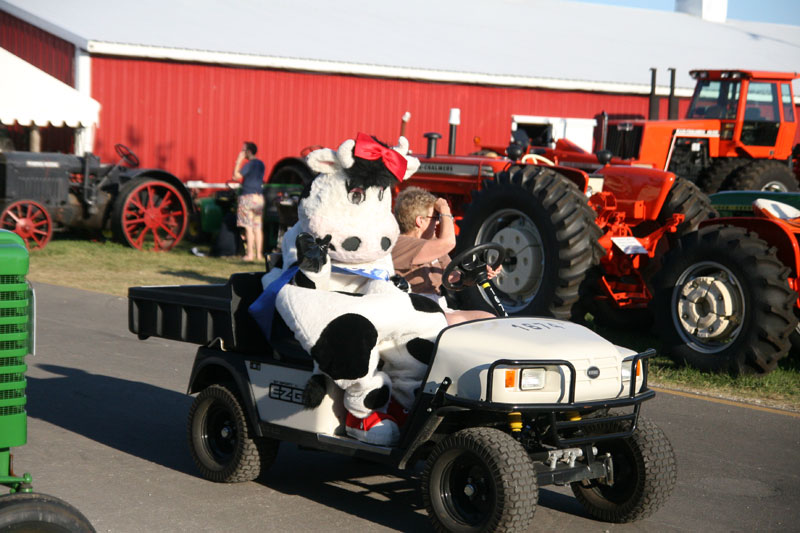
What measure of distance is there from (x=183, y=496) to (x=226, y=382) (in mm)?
656

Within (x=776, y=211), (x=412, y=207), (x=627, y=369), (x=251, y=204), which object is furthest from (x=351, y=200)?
(x=251, y=204)

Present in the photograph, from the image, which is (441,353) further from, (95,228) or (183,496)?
(95,228)

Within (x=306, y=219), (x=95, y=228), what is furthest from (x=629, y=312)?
(x=95, y=228)

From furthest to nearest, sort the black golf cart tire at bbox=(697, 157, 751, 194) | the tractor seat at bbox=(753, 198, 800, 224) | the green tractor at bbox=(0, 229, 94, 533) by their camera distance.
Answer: the black golf cart tire at bbox=(697, 157, 751, 194) → the tractor seat at bbox=(753, 198, 800, 224) → the green tractor at bbox=(0, 229, 94, 533)

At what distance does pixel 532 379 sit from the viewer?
4395mm

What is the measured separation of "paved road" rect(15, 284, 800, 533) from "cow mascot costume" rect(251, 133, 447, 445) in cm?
60

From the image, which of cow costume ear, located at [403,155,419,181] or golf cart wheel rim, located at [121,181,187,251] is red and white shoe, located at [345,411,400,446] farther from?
golf cart wheel rim, located at [121,181,187,251]

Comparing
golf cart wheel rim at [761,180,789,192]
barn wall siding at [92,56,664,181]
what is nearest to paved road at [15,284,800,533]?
golf cart wheel rim at [761,180,789,192]

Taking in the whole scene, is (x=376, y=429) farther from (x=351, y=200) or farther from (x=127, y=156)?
(x=127, y=156)

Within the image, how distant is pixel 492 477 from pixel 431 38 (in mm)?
22096

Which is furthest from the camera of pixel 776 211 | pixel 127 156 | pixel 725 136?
pixel 127 156

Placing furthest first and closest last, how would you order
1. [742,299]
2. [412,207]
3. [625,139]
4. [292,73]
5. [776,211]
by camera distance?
[292,73]
[625,139]
[776,211]
[742,299]
[412,207]

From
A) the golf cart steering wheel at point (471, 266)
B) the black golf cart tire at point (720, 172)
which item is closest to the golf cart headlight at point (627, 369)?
the golf cart steering wheel at point (471, 266)

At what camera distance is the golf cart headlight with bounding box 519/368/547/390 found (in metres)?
4.38
